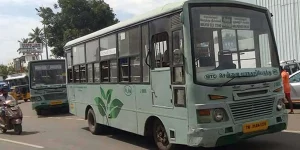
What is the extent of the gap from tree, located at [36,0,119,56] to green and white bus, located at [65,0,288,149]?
27937 mm

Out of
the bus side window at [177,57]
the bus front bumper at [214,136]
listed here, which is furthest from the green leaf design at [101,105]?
the bus front bumper at [214,136]

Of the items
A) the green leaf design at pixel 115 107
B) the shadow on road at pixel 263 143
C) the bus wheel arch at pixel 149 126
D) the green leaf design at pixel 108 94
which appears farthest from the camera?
the green leaf design at pixel 108 94

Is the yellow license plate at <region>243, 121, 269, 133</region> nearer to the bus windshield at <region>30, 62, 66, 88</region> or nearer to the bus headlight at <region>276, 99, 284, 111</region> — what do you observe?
the bus headlight at <region>276, 99, 284, 111</region>

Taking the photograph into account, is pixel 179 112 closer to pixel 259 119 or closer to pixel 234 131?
pixel 234 131

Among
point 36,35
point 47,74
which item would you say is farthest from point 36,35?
point 47,74

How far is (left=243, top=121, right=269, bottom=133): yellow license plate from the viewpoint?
6186 millimetres

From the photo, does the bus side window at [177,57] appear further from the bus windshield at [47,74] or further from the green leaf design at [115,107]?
the bus windshield at [47,74]

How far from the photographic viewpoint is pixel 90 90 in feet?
34.2

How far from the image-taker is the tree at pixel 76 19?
116 feet

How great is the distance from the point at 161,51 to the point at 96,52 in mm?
3536

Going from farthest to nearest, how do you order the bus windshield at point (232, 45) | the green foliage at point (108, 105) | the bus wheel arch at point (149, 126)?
the green foliage at point (108, 105), the bus wheel arch at point (149, 126), the bus windshield at point (232, 45)

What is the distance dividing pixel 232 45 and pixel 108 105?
156 inches

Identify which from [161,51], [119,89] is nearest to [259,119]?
[161,51]

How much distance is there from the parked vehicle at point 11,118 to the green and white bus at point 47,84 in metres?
5.01
